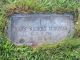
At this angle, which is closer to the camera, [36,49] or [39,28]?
[36,49]

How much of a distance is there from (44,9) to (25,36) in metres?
0.59

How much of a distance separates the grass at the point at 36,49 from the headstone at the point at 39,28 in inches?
4.2

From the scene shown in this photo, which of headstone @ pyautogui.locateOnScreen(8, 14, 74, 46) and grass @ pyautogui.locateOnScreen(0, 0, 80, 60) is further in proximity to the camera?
headstone @ pyautogui.locateOnScreen(8, 14, 74, 46)

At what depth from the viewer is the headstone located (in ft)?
19.9

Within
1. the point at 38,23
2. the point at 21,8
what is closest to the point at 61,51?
the point at 38,23

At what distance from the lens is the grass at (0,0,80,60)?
579cm

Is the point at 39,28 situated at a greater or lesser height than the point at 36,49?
greater

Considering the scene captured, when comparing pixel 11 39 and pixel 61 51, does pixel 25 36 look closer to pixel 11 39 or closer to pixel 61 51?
pixel 11 39

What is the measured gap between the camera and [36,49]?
5.85 m

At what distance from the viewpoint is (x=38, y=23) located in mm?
6086

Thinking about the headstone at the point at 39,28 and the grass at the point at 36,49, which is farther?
the headstone at the point at 39,28

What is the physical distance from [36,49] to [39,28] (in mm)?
426

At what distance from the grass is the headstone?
4.2 inches

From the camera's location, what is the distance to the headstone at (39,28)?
238 inches
